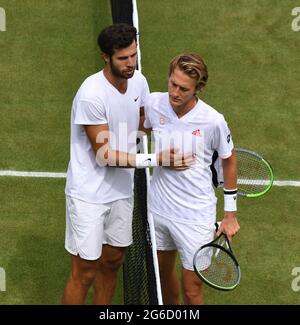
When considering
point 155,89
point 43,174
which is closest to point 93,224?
point 43,174

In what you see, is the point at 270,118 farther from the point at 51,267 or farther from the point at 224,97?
the point at 51,267

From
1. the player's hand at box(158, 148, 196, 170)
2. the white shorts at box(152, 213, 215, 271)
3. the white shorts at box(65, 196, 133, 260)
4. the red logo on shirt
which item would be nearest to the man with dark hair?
the white shorts at box(65, 196, 133, 260)

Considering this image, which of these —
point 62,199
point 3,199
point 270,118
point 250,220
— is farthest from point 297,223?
point 3,199

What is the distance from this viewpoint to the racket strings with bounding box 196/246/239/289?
661 centimetres

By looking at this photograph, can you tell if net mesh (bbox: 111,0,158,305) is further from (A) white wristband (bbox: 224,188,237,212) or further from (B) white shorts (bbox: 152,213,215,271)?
(A) white wristband (bbox: 224,188,237,212)

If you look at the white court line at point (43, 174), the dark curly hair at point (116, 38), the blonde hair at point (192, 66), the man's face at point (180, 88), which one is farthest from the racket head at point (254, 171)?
the white court line at point (43, 174)

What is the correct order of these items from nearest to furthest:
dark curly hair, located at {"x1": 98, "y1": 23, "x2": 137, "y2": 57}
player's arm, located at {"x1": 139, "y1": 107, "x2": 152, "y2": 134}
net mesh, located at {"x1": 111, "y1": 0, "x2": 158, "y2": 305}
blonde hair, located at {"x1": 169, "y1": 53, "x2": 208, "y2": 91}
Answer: blonde hair, located at {"x1": 169, "y1": 53, "x2": 208, "y2": 91} → dark curly hair, located at {"x1": 98, "y1": 23, "x2": 137, "y2": 57} → net mesh, located at {"x1": 111, "y1": 0, "x2": 158, "y2": 305} → player's arm, located at {"x1": 139, "y1": 107, "x2": 152, "y2": 134}

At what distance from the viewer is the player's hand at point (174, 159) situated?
21.4 feet

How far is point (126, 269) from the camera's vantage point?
7.94 m

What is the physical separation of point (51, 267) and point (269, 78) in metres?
4.56

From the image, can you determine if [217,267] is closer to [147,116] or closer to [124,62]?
[147,116]

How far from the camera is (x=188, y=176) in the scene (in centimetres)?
667

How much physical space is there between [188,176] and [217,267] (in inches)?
32.3

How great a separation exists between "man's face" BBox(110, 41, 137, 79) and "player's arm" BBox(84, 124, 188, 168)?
46 cm
